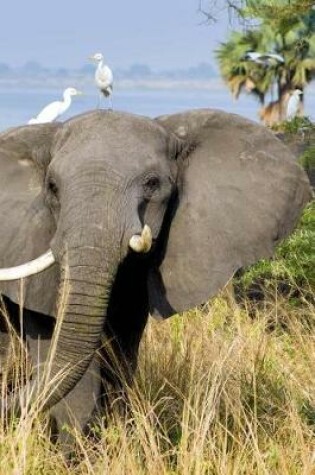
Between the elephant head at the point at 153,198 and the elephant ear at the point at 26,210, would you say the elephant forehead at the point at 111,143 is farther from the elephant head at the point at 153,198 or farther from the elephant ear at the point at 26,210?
Result: the elephant ear at the point at 26,210

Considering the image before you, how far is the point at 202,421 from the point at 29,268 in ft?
3.50

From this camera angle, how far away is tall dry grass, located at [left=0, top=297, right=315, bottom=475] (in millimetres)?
5320

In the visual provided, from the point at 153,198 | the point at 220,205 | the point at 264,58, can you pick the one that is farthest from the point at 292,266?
the point at 264,58

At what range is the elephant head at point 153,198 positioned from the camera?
5.13m

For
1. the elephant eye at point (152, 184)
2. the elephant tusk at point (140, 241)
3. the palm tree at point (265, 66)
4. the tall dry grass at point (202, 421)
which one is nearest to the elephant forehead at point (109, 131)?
the elephant eye at point (152, 184)

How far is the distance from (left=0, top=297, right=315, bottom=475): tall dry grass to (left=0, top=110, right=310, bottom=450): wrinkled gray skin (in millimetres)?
225

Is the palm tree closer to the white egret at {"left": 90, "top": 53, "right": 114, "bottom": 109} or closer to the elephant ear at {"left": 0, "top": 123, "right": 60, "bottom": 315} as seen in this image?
the white egret at {"left": 90, "top": 53, "right": 114, "bottom": 109}

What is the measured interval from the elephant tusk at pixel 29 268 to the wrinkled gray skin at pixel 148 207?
7cm

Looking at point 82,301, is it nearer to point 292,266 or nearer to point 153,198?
point 153,198

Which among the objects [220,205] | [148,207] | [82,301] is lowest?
[82,301]

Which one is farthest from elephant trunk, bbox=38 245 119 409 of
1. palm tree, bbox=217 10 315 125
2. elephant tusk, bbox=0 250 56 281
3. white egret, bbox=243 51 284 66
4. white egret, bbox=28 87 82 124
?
palm tree, bbox=217 10 315 125

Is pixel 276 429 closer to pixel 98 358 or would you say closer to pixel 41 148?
pixel 98 358

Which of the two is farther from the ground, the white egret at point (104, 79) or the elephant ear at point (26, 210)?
the elephant ear at point (26, 210)

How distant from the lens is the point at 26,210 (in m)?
5.72
